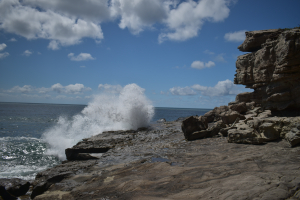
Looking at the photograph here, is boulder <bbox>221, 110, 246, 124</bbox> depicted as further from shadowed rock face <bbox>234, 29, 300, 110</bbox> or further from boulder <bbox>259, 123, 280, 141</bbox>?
boulder <bbox>259, 123, 280, 141</bbox>

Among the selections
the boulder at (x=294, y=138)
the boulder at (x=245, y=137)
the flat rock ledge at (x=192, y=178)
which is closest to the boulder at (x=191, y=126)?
the boulder at (x=245, y=137)

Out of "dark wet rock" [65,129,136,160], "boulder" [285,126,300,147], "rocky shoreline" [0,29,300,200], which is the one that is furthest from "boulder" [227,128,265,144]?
"dark wet rock" [65,129,136,160]

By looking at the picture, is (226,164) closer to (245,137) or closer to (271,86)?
(245,137)

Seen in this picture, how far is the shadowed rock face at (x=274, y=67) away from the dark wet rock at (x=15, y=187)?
1199cm

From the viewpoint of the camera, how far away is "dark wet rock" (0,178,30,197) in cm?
648

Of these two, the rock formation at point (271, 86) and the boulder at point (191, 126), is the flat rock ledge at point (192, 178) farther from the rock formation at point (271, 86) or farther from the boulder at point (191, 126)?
the boulder at point (191, 126)

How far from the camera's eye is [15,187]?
21.7ft

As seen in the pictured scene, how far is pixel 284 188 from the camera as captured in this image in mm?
3322

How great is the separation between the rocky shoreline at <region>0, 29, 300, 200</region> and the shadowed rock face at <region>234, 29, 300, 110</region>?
0.12ft

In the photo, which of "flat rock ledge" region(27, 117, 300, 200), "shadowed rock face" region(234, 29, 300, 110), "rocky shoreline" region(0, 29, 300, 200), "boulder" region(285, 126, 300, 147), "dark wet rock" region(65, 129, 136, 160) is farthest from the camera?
"dark wet rock" region(65, 129, 136, 160)

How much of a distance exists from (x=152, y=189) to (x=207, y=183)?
1.26 metres

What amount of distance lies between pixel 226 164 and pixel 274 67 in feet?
23.8

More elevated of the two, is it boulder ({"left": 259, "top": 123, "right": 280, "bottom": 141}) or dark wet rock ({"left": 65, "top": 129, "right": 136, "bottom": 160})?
boulder ({"left": 259, "top": 123, "right": 280, "bottom": 141})

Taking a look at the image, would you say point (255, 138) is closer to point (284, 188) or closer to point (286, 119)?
point (286, 119)
